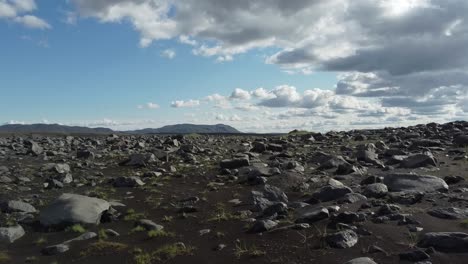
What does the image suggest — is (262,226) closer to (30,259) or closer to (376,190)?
(376,190)

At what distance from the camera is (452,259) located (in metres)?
11.1

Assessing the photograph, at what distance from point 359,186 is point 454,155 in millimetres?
12789

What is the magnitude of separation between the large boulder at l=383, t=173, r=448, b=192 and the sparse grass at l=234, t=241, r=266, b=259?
758 cm

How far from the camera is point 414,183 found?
59.7 feet

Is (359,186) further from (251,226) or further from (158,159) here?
(158,159)

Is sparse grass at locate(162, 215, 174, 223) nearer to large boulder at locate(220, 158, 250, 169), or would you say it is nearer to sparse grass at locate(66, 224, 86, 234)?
sparse grass at locate(66, 224, 86, 234)

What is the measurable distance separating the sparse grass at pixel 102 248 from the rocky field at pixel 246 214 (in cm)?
3

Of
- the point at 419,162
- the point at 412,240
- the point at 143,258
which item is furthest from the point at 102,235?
A: the point at 419,162

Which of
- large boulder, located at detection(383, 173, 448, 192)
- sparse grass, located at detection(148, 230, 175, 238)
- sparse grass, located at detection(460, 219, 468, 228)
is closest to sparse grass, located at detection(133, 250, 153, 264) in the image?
sparse grass, located at detection(148, 230, 175, 238)

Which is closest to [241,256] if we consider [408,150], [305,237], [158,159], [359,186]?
[305,237]

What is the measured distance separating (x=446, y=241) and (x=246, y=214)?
7204mm

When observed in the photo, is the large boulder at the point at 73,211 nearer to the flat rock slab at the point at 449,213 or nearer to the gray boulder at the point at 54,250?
the gray boulder at the point at 54,250

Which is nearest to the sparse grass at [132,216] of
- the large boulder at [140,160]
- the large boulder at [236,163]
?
the large boulder at [236,163]

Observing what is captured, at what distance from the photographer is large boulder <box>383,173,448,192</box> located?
704 inches
